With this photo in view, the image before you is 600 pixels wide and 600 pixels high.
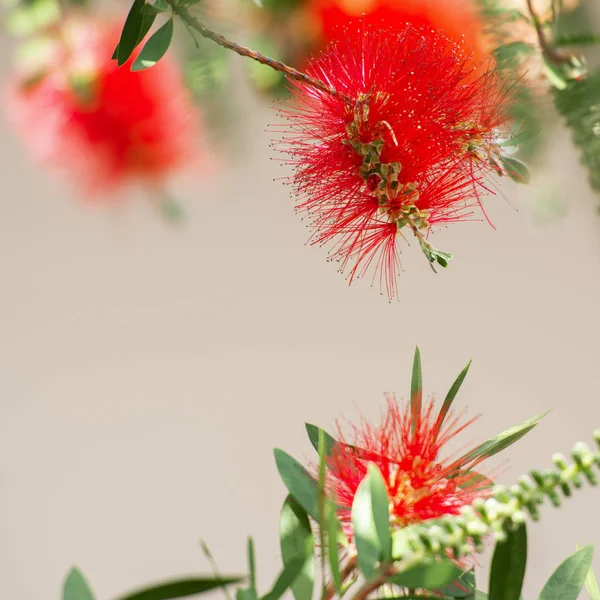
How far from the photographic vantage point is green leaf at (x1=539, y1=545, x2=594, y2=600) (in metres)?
0.30

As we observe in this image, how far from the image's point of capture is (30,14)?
1.99ft

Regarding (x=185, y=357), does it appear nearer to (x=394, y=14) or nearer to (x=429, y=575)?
(x=394, y=14)

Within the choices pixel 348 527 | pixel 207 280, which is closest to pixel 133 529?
pixel 207 280

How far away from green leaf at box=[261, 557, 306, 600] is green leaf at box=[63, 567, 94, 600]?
0.07m

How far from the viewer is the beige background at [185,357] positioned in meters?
1.31

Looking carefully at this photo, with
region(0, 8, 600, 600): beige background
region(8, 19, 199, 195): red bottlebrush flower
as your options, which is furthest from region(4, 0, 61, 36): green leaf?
region(0, 8, 600, 600): beige background

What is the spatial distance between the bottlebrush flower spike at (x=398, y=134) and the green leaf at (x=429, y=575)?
0.37ft

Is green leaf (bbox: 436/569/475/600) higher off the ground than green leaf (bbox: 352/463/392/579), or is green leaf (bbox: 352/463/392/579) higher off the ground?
green leaf (bbox: 352/463/392/579)

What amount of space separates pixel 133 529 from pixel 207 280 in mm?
439

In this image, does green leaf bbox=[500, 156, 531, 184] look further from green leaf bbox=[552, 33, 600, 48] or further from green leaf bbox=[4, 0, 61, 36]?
green leaf bbox=[4, 0, 61, 36]

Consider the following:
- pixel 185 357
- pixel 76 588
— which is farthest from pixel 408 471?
pixel 185 357

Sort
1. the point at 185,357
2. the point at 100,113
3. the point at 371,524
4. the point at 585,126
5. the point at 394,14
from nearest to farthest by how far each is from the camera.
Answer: the point at 585,126, the point at 371,524, the point at 394,14, the point at 100,113, the point at 185,357

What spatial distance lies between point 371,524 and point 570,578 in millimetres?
87

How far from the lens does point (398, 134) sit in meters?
0.33
